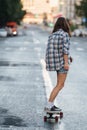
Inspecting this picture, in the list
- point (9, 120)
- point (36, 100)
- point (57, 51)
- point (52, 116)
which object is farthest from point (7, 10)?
point (9, 120)

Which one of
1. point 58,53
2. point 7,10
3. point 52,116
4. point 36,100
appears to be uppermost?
point 58,53

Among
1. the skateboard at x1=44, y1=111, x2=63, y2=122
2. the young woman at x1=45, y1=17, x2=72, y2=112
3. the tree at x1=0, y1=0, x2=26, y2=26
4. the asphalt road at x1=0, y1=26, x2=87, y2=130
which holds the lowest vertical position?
the tree at x1=0, y1=0, x2=26, y2=26

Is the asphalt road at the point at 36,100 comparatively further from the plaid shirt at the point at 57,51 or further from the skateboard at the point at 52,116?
the plaid shirt at the point at 57,51

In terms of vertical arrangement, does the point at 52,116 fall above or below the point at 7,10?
above

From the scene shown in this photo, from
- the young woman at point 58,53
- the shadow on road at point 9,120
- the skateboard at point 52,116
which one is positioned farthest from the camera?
the young woman at point 58,53

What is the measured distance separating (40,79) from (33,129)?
830cm

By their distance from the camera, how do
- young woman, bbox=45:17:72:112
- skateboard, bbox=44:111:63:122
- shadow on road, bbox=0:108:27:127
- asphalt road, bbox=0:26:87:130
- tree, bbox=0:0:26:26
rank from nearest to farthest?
shadow on road, bbox=0:108:27:127
asphalt road, bbox=0:26:87:130
skateboard, bbox=44:111:63:122
young woman, bbox=45:17:72:112
tree, bbox=0:0:26:26

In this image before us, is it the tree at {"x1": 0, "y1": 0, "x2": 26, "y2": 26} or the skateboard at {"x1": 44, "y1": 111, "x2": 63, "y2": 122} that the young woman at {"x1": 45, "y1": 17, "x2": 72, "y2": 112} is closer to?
the skateboard at {"x1": 44, "y1": 111, "x2": 63, "y2": 122}

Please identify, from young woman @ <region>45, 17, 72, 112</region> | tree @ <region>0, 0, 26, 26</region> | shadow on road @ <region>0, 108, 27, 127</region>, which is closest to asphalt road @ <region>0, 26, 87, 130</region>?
shadow on road @ <region>0, 108, 27, 127</region>

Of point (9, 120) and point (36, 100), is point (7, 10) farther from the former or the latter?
point (9, 120)

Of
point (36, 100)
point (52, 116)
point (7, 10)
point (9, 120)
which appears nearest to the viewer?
point (9, 120)

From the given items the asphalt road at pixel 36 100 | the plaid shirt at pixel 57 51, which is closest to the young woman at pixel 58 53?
the plaid shirt at pixel 57 51

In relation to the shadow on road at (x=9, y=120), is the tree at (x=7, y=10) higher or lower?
lower

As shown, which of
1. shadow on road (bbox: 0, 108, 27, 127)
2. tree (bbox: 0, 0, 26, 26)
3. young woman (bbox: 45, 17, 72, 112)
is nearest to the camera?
shadow on road (bbox: 0, 108, 27, 127)
